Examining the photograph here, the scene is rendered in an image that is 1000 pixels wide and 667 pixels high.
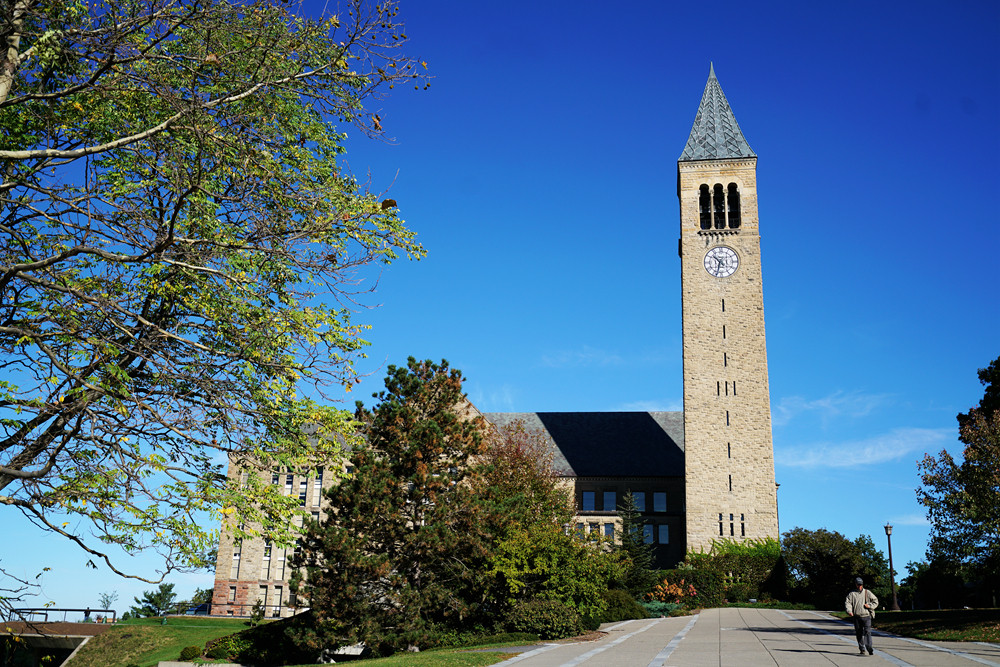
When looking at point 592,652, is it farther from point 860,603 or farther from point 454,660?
point 860,603

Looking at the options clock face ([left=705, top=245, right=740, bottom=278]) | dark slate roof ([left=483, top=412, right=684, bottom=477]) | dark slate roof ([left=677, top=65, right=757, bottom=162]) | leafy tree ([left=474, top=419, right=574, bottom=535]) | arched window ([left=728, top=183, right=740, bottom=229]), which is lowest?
leafy tree ([left=474, top=419, right=574, bottom=535])

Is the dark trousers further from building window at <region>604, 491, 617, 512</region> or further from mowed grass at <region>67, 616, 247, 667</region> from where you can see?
building window at <region>604, 491, 617, 512</region>

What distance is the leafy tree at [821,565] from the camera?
4053cm

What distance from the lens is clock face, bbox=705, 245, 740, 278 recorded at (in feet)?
167

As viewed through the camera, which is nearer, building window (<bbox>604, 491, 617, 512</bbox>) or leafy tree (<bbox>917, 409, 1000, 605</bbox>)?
leafy tree (<bbox>917, 409, 1000, 605</bbox>)

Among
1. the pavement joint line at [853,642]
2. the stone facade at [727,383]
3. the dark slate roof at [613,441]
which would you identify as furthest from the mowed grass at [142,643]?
the stone facade at [727,383]

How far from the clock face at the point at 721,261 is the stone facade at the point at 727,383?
273mm

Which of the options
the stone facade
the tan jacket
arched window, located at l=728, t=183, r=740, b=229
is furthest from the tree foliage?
arched window, located at l=728, t=183, r=740, b=229

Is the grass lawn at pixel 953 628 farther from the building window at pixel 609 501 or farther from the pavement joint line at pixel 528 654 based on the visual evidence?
the building window at pixel 609 501

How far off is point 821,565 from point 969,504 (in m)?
20.7

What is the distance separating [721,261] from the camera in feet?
168

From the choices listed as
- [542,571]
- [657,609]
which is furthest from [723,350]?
[542,571]

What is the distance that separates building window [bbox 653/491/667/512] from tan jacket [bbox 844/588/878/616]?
3805 centimetres

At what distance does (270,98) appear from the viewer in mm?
11289
